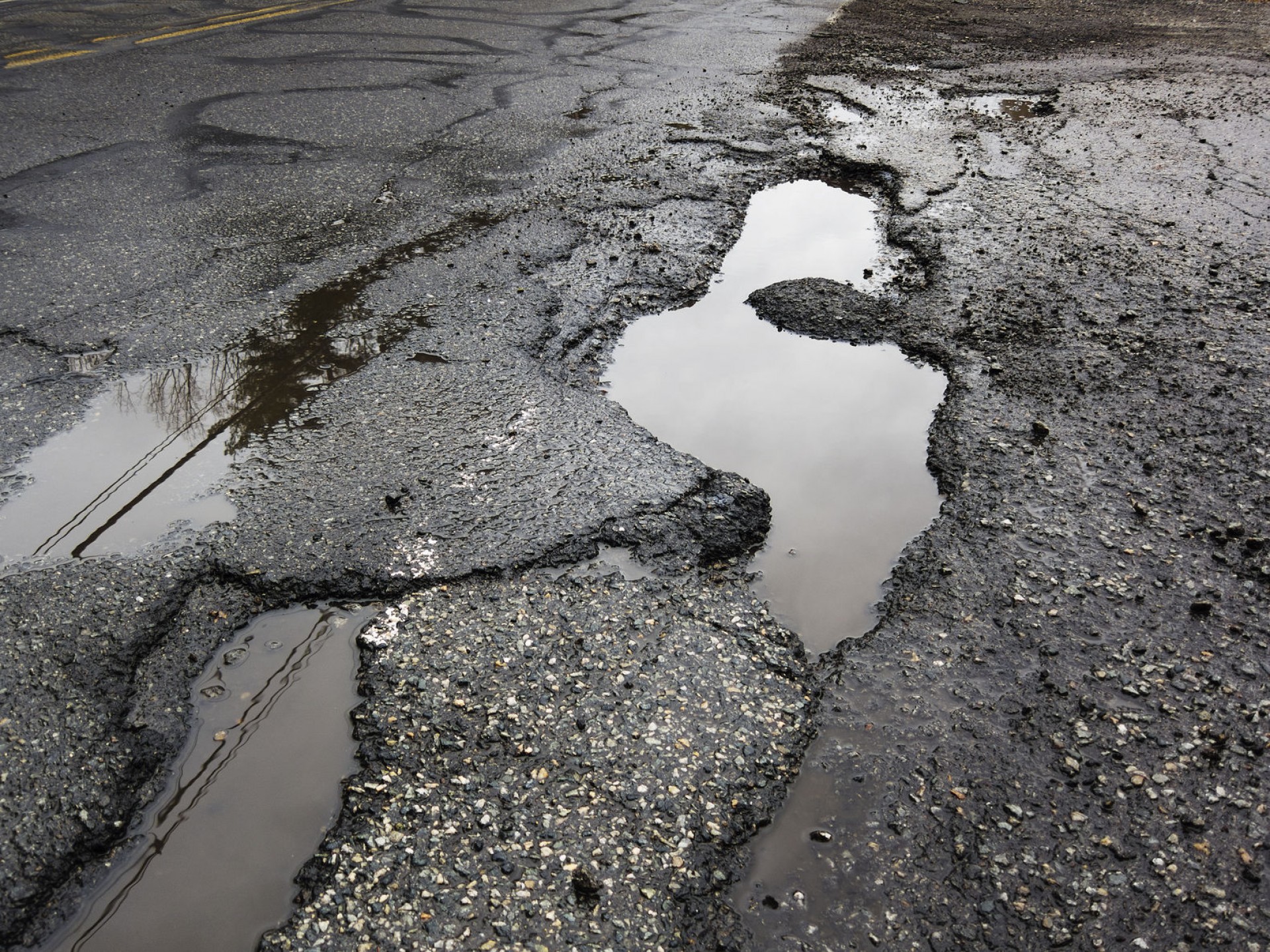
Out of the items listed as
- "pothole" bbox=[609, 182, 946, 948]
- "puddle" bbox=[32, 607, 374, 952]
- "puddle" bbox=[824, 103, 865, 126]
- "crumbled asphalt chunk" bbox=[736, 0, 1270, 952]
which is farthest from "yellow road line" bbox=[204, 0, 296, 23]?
"puddle" bbox=[32, 607, 374, 952]

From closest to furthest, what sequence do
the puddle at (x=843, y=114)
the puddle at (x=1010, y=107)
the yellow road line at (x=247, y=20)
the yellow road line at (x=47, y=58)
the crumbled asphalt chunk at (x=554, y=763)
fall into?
the crumbled asphalt chunk at (x=554, y=763), the puddle at (x=843, y=114), the puddle at (x=1010, y=107), the yellow road line at (x=47, y=58), the yellow road line at (x=247, y=20)

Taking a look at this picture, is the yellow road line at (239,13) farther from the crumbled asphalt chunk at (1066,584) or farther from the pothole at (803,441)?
the pothole at (803,441)

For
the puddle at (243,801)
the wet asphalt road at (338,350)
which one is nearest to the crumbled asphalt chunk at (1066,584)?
the wet asphalt road at (338,350)

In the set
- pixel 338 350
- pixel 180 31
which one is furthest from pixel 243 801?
pixel 180 31

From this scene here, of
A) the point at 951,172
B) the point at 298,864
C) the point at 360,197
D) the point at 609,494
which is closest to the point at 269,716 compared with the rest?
the point at 298,864

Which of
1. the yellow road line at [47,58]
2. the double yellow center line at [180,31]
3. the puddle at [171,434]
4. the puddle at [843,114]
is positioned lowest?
the puddle at [171,434]

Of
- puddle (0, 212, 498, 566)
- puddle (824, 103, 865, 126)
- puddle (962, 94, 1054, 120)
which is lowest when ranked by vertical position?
puddle (0, 212, 498, 566)

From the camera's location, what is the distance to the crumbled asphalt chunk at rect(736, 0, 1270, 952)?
201 cm

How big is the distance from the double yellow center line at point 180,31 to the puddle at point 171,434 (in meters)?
6.13

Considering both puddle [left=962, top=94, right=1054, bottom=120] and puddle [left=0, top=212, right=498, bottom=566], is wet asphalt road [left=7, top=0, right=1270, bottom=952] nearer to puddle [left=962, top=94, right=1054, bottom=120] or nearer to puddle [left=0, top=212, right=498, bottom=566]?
puddle [left=0, top=212, right=498, bottom=566]

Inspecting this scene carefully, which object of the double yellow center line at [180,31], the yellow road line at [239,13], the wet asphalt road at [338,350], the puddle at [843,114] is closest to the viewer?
the wet asphalt road at [338,350]

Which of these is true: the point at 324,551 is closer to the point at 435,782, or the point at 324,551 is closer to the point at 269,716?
the point at 269,716

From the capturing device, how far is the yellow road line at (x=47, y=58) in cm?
789

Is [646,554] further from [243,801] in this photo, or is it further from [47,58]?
[47,58]
